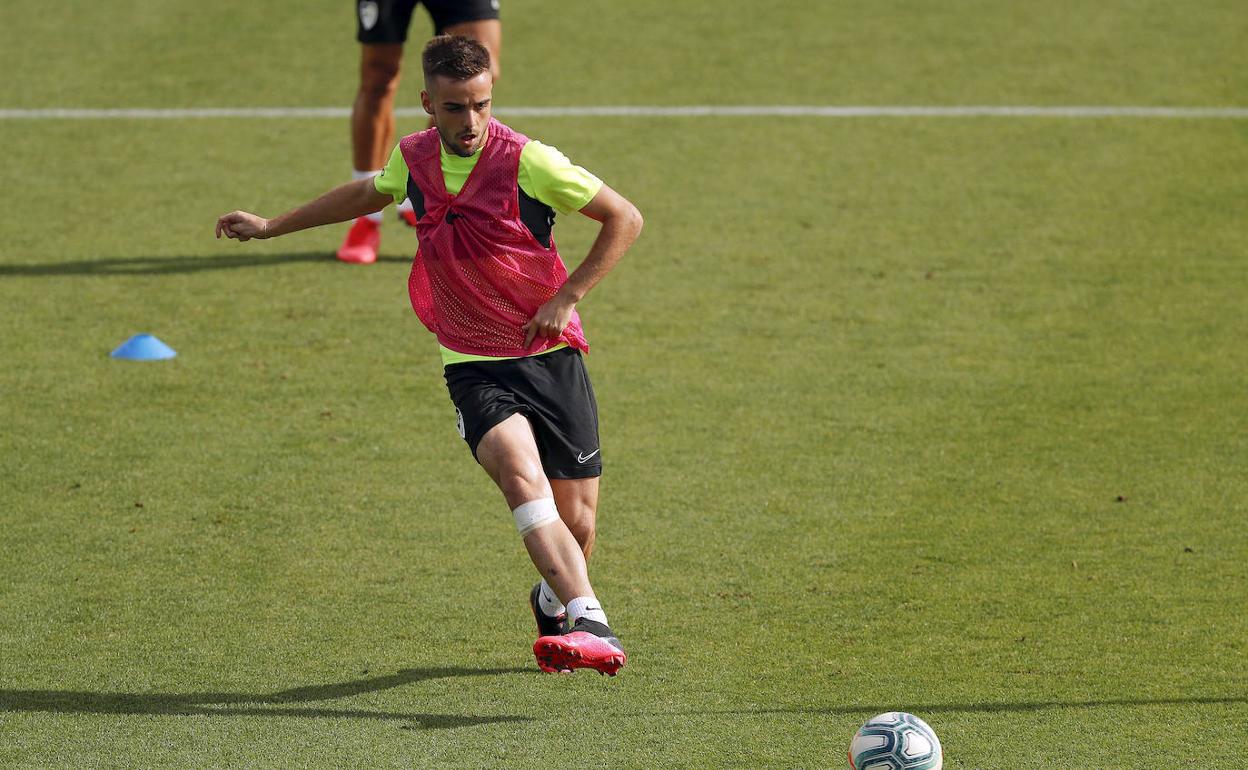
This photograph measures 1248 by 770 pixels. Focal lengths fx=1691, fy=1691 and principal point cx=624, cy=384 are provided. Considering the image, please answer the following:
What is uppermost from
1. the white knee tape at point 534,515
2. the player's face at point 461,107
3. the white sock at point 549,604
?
the player's face at point 461,107

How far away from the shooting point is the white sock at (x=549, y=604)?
5348 millimetres

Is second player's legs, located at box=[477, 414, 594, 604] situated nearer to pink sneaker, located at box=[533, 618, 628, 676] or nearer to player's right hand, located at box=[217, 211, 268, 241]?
pink sneaker, located at box=[533, 618, 628, 676]

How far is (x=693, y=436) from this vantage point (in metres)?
7.36

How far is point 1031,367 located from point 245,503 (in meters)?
3.84

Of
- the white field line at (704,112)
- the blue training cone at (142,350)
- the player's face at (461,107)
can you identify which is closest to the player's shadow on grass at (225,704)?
the player's face at (461,107)

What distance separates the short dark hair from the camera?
479cm

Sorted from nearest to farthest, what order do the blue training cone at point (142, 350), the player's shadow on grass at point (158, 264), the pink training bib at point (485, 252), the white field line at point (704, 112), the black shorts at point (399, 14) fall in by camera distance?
the pink training bib at point (485, 252) → the blue training cone at point (142, 350) → the black shorts at point (399, 14) → the player's shadow on grass at point (158, 264) → the white field line at point (704, 112)

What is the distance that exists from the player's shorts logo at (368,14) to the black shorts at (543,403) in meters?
4.75

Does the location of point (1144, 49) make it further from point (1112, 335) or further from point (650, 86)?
point (1112, 335)

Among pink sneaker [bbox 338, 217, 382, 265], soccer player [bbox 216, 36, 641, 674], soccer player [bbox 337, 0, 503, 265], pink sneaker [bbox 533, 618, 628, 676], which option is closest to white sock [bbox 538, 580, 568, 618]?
soccer player [bbox 216, 36, 641, 674]

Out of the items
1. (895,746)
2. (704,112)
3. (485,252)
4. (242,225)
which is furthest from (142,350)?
(704,112)

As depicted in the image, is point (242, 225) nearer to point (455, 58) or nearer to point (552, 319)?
point (455, 58)

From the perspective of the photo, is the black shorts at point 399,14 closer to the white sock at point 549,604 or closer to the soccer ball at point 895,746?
the white sock at point 549,604

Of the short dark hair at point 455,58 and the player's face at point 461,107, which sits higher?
the short dark hair at point 455,58
